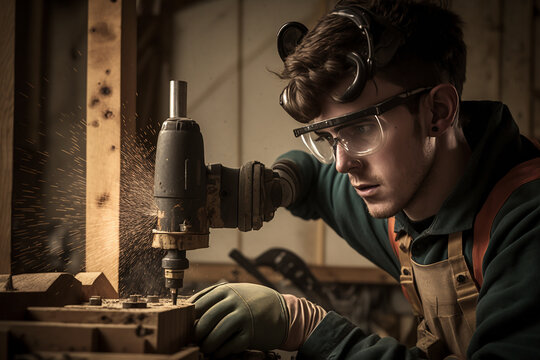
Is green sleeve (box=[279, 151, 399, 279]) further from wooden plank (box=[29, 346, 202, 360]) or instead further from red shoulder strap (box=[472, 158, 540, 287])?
wooden plank (box=[29, 346, 202, 360])

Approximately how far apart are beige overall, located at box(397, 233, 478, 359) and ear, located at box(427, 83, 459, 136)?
0.38 m

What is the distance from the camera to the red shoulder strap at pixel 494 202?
1.51 metres

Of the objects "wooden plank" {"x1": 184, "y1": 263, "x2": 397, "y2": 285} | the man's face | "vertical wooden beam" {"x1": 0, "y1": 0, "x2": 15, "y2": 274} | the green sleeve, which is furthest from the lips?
"wooden plank" {"x1": 184, "y1": 263, "x2": 397, "y2": 285}

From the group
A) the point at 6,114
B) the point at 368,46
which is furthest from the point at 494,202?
the point at 6,114

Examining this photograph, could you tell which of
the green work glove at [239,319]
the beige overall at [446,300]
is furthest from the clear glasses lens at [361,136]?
the green work glove at [239,319]

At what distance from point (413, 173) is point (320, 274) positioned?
3177mm

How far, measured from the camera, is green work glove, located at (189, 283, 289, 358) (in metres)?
1.39

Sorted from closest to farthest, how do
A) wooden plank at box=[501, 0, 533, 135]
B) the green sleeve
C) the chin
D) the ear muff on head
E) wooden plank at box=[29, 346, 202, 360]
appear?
wooden plank at box=[29, 346, 202, 360] < the ear muff on head < the chin < the green sleeve < wooden plank at box=[501, 0, 533, 135]

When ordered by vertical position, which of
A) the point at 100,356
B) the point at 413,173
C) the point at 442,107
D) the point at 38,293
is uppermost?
the point at 442,107

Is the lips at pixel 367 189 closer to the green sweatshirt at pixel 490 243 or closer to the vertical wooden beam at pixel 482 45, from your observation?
the green sweatshirt at pixel 490 243

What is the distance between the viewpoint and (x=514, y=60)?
4.55 meters

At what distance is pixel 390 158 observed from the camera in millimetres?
1625

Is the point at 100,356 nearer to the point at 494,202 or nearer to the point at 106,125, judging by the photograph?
the point at 106,125

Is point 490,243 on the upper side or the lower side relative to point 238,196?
lower
